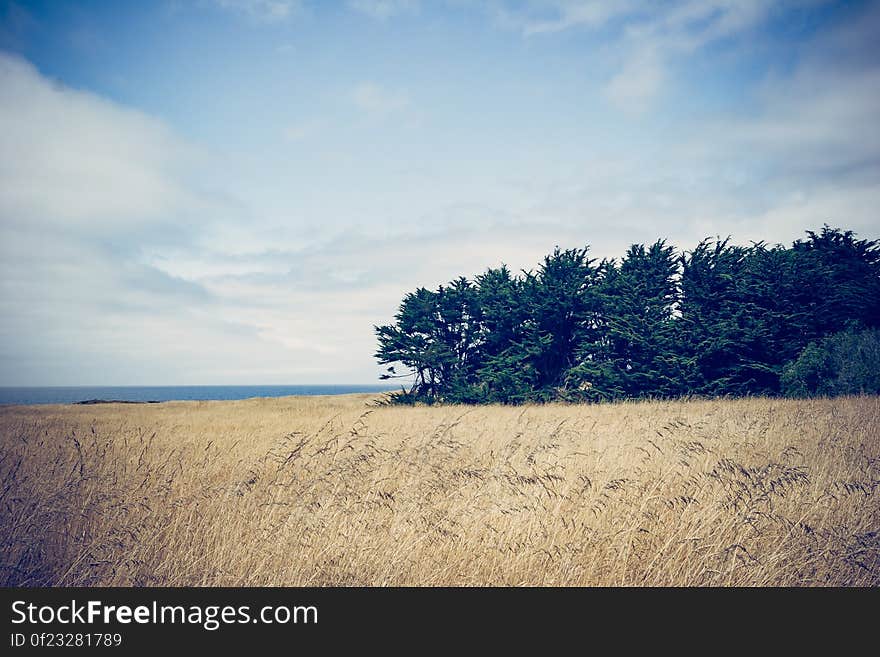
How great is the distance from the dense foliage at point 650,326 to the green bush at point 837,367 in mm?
59

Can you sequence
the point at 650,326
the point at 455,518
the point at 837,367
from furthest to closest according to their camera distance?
1. the point at 650,326
2. the point at 837,367
3. the point at 455,518

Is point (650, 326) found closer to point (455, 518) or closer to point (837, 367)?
point (837, 367)

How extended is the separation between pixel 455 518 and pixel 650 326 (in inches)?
834

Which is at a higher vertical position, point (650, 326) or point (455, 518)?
point (650, 326)

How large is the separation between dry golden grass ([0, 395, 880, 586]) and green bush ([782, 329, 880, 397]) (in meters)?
13.1

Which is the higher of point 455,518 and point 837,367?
point 837,367

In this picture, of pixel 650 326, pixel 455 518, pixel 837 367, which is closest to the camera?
pixel 455 518

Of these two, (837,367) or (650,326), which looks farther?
(650,326)

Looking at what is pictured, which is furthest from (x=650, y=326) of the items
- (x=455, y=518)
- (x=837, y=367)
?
(x=455, y=518)

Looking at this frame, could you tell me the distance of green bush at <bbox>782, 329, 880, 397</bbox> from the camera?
55.5ft

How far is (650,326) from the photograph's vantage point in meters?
22.7

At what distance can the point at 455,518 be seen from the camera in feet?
14.5

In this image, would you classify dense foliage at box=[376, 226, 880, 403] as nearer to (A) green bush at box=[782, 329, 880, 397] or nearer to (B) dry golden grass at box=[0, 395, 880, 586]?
(A) green bush at box=[782, 329, 880, 397]

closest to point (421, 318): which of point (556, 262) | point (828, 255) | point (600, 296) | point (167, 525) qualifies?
point (556, 262)
